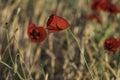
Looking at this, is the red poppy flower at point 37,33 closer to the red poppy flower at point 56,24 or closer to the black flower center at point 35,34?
the black flower center at point 35,34

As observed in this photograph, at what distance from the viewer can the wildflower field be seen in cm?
210

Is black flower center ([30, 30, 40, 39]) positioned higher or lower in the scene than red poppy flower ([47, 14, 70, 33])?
lower

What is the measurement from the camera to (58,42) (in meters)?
3.30

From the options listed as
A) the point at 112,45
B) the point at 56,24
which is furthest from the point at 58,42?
the point at 56,24

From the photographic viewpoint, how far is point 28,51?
287 cm

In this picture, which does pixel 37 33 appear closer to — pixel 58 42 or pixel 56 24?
pixel 56 24

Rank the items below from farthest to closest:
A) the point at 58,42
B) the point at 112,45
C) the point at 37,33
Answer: the point at 58,42
the point at 112,45
the point at 37,33

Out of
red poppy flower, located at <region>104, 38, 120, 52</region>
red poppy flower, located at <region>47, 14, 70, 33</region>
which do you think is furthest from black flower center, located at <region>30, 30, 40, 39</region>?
red poppy flower, located at <region>104, 38, 120, 52</region>

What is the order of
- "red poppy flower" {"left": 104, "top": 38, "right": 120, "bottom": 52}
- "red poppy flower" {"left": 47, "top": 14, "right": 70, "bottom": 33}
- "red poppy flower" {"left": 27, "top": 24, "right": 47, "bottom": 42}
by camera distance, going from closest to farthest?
"red poppy flower" {"left": 47, "top": 14, "right": 70, "bottom": 33} → "red poppy flower" {"left": 27, "top": 24, "right": 47, "bottom": 42} → "red poppy flower" {"left": 104, "top": 38, "right": 120, "bottom": 52}

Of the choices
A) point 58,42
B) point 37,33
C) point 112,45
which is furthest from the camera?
point 58,42

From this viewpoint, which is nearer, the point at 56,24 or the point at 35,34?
the point at 56,24

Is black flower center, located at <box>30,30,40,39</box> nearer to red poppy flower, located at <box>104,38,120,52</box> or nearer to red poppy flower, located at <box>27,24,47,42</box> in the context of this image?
red poppy flower, located at <box>27,24,47,42</box>

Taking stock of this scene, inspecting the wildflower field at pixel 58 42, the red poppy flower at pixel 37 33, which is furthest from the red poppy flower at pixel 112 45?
the red poppy flower at pixel 37 33

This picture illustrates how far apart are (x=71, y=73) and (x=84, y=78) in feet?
0.60
